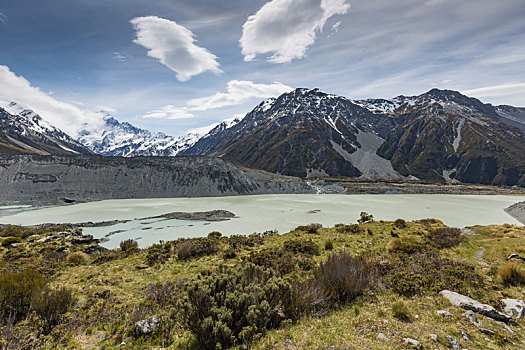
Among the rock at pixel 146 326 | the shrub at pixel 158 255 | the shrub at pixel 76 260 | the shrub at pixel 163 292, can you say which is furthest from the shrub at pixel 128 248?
the rock at pixel 146 326

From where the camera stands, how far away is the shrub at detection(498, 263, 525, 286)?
7.46 meters

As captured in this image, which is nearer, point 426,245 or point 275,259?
point 275,259

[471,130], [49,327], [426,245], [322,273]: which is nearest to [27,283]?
[49,327]

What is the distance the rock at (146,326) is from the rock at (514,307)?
872cm

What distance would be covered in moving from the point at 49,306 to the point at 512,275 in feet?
46.2

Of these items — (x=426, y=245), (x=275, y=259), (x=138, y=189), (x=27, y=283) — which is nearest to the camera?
(x=27, y=283)

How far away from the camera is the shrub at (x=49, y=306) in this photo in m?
5.63

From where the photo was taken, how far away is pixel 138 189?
62438mm

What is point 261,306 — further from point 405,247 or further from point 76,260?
point 76,260

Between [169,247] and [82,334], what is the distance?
8.08 m

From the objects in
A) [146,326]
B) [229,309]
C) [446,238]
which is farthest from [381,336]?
[446,238]

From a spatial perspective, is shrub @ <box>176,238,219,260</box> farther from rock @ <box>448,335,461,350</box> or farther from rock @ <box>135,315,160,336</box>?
rock @ <box>448,335,461,350</box>

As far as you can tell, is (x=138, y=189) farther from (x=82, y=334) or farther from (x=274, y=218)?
(x=82, y=334)

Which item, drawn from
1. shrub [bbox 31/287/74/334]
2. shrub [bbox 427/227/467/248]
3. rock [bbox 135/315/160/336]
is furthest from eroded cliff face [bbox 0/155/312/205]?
rock [bbox 135/315/160/336]
